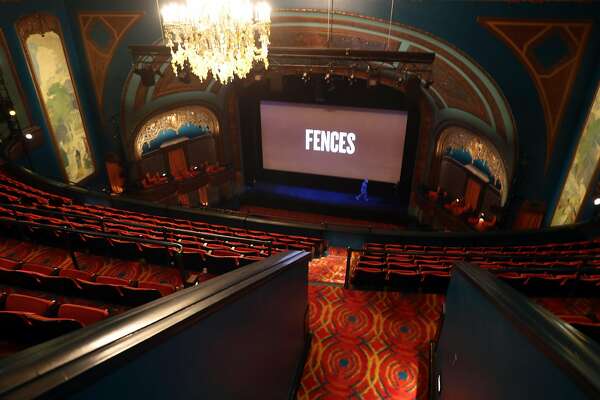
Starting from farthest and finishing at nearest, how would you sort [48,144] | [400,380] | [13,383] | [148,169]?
[148,169]
[48,144]
[400,380]
[13,383]

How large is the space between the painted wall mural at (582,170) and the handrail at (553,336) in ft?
22.7

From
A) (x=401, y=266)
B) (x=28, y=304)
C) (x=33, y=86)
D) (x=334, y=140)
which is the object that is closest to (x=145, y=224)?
(x=28, y=304)

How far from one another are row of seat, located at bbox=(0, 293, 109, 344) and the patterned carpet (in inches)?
83.0

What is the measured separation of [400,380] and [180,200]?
37.8 ft

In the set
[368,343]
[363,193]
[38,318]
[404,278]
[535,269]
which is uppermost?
[535,269]

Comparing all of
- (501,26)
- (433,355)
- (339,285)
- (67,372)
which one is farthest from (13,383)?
(501,26)

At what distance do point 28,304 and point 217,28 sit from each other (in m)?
3.68

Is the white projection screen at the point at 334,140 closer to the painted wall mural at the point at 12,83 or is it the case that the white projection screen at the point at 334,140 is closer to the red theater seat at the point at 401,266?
the painted wall mural at the point at 12,83

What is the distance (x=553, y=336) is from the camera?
4.61 ft

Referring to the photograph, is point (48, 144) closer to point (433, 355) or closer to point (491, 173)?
point (433, 355)

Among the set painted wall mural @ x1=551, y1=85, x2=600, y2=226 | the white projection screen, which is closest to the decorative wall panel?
painted wall mural @ x1=551, y1=85, x2=600, y2=226

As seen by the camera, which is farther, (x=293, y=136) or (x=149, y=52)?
(x=293, y=136)

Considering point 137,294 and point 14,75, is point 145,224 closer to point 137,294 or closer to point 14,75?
point 137,294

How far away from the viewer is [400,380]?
145 inches
